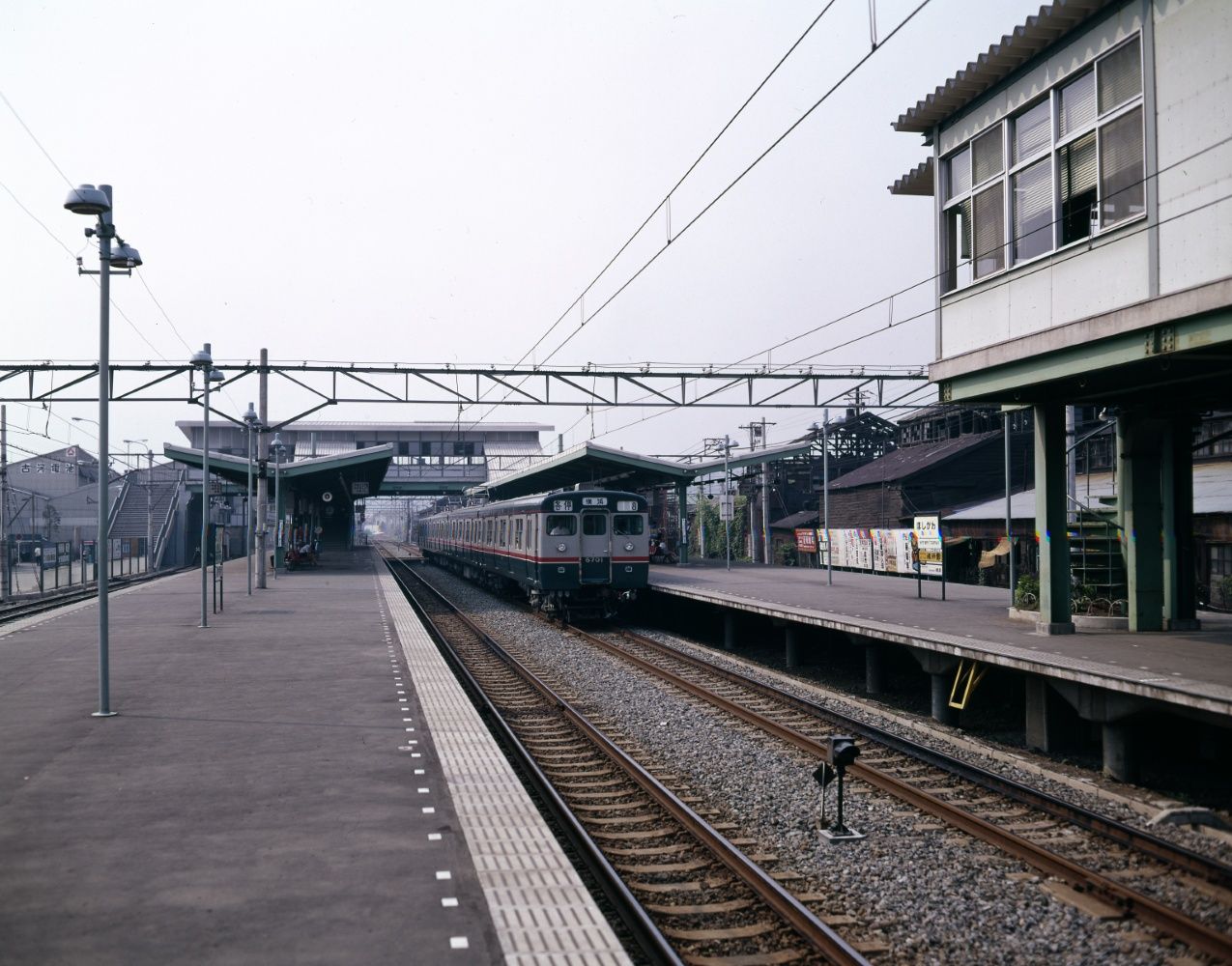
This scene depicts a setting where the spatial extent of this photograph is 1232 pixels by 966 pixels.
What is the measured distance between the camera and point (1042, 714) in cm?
995

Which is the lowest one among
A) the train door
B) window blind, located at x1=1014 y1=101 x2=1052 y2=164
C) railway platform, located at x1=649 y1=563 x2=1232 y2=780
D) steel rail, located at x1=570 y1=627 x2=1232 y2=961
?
steel rail, located at x1=570 y1=627 x2=1232 y2=961

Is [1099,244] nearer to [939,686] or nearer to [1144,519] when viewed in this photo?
[1144,519]

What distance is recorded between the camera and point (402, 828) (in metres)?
6.30

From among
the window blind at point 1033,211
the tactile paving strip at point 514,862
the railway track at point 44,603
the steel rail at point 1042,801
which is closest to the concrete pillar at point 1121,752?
the steel rail at point 1042,801

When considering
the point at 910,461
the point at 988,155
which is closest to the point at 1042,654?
the point at 988,155

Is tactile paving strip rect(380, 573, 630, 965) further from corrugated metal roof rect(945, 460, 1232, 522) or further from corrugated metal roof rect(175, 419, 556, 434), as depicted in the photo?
corrugated metal roof rect(175, 419, 556, 434)

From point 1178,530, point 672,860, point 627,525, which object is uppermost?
point 627,525

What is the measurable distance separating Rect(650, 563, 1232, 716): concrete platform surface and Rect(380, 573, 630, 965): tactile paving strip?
16.1ft

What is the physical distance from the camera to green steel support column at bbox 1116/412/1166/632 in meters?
12.1

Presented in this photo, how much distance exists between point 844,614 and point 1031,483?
22750 millimetres

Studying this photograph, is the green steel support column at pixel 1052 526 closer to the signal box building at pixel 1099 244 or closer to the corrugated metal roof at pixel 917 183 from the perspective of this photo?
the signal box building at pixel 1099 244

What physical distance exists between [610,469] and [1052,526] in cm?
2045

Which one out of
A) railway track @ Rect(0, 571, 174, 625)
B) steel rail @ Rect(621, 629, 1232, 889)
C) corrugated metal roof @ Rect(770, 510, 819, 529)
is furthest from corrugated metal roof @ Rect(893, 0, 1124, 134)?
corrugated metal roof @ Rect(770, 510, 819, 529)

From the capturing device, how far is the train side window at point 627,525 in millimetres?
21672
